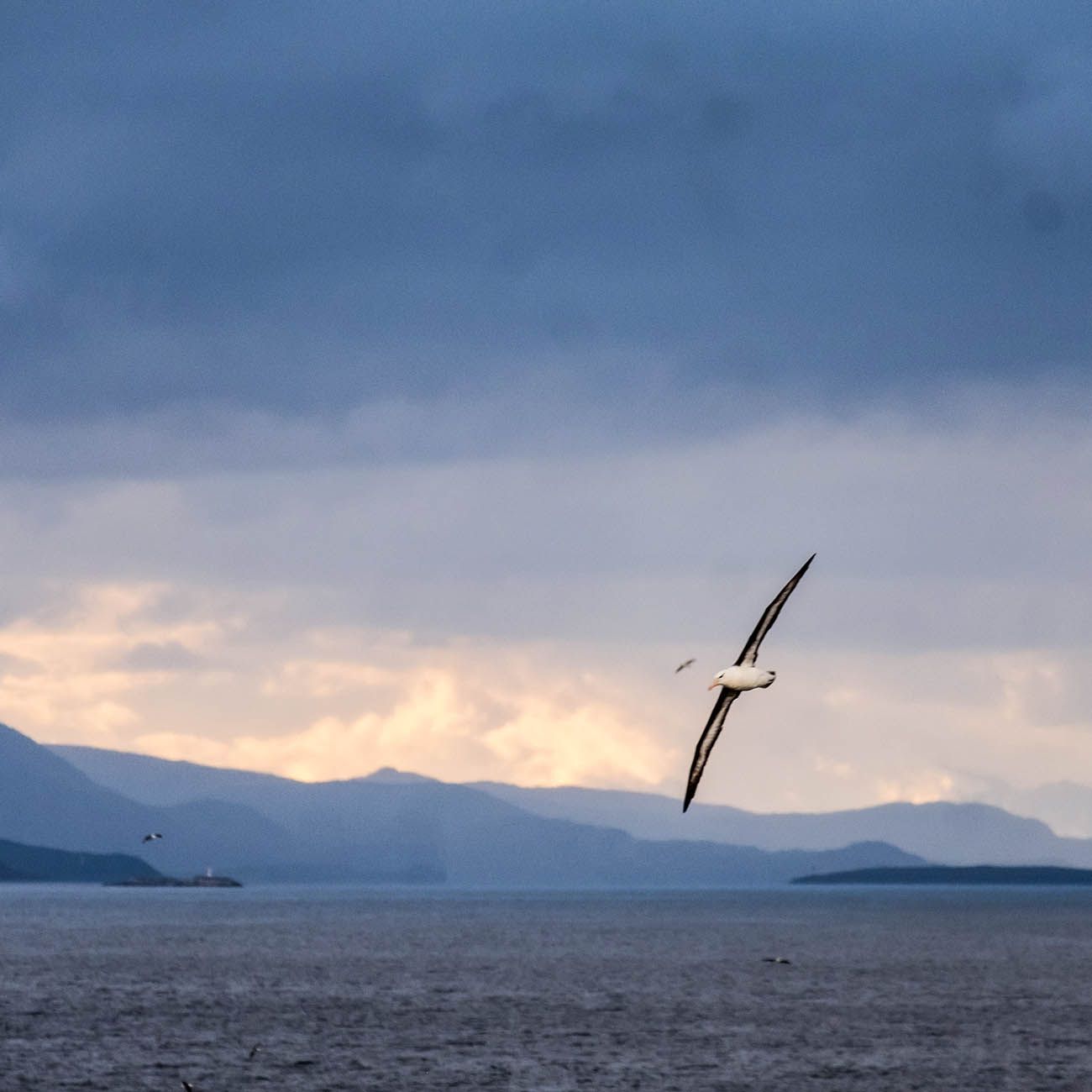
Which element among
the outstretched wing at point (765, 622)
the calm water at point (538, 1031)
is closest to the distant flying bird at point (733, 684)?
the outstretched wing at point (765, 622)

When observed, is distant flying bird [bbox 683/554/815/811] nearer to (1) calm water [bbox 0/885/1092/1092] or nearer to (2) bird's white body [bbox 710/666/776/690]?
(2) bird's white body [bbox 710/666/776/690]

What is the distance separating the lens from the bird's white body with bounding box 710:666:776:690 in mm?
34031

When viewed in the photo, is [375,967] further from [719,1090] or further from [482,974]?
[719,1090]

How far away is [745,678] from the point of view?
34062mm

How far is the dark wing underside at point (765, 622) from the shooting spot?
102 feet

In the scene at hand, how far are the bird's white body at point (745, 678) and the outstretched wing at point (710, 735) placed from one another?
215mm

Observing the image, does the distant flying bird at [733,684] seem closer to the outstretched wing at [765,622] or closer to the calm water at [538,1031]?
the outstretched wing at [765,622]

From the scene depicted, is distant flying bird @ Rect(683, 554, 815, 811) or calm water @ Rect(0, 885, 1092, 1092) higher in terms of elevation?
distant flying bird @ Rect(683, 554, 815, 811)

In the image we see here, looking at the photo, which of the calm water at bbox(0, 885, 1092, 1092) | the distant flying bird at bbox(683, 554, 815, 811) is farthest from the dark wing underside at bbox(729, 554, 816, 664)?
the calm water at bbox(0, 885, 1092, 1092)

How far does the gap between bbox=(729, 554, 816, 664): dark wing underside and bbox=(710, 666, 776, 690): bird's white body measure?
0.41 ft

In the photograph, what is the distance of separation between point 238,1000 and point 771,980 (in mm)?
55104

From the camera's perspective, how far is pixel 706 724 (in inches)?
1323

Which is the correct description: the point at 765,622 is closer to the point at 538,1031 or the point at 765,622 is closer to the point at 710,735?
the point at 710,735

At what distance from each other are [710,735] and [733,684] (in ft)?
3.62
